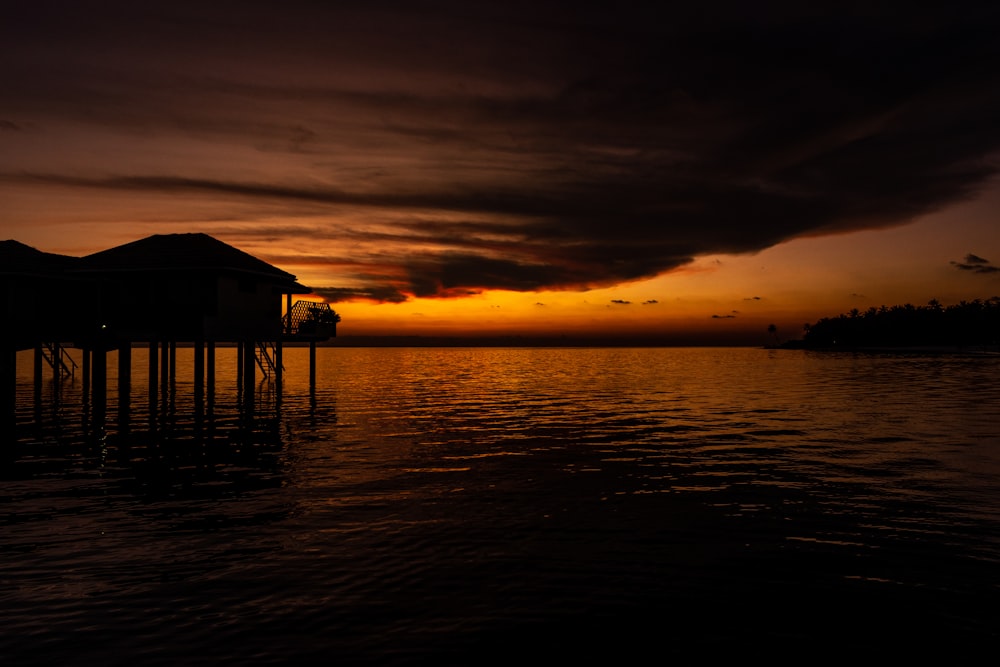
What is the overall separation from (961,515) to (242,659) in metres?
14.9

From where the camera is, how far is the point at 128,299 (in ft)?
129

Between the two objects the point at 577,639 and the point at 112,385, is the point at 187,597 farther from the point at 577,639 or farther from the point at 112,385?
the point at 112,385

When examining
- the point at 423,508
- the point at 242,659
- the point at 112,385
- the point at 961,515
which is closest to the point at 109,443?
the point at 423,508

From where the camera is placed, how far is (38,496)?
Result: 58.3 feet

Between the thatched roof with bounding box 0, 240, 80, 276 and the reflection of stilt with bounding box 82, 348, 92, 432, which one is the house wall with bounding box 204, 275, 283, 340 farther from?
the thatched roof with bounding box 0, 240, 80, 276

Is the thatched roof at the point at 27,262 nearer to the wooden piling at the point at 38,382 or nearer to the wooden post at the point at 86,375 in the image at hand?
the wooden piling at the point at 38,382

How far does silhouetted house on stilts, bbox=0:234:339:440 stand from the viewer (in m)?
36.0

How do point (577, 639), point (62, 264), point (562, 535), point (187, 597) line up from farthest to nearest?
point (62, 264)
point (562, 535)
point (187, 597)
point (577, 639)

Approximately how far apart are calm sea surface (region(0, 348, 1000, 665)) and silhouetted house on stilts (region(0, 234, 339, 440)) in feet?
28.4

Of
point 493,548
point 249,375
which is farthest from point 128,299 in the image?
point 493,548

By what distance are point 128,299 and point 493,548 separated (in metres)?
33.4

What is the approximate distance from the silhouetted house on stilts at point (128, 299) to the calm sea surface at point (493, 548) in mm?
8654

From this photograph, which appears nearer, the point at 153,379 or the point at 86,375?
the point at 153,379

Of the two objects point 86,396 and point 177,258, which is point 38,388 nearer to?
point 86,396
